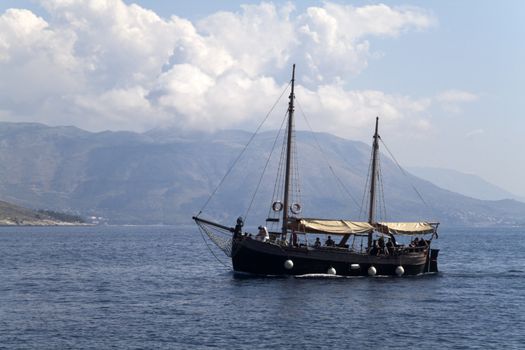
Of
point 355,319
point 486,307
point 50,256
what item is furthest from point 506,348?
point 50,256

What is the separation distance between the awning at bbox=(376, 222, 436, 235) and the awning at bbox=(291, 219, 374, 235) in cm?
179

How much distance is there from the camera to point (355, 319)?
59656mm

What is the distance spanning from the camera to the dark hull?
270 feet

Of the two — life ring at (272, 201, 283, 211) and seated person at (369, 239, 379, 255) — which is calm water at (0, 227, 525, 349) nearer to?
seated person at (369, 239, 379, 255)

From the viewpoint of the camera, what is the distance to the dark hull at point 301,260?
8219cm

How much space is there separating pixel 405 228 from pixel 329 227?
11.4 metres

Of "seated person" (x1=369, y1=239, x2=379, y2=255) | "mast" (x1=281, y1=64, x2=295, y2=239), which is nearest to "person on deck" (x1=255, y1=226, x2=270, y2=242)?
"mast" (x1=281, y1=64, x2=295, y2=239)

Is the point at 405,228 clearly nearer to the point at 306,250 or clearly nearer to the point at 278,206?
the point at 306,250

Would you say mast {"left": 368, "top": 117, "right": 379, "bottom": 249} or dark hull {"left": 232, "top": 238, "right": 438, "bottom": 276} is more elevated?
mast {"left": 368, "top": 117, "right": 379, "bottom": 249}

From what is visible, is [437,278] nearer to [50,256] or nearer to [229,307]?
[229,307]

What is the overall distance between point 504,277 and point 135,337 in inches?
2334

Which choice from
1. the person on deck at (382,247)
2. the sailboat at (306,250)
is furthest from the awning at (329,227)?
the person on deck at (382,247)

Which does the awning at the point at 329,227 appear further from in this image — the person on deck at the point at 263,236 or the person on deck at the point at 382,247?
the person on deck at the point at 263,236

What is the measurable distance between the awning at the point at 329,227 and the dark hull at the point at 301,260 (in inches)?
95.6
